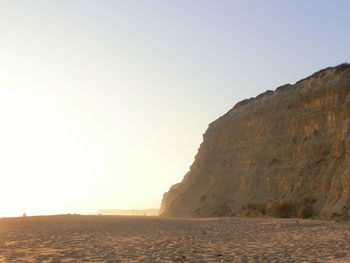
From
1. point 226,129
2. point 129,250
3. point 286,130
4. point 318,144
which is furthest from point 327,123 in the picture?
point 129,250

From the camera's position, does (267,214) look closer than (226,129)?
Yes

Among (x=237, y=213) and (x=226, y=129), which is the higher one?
(x=226, y=129)

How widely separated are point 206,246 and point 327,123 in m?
22.2

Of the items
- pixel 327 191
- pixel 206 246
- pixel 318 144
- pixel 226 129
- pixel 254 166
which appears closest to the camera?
pixel 206 246

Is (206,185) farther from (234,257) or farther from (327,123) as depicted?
(234,257)

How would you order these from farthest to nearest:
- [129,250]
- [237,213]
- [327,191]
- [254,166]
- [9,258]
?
[254,166]
[237,213]
[327,191]
[129,250]
[9,258]

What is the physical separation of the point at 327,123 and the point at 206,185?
54.1 feet

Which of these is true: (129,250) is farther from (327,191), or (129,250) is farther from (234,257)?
(327,191)

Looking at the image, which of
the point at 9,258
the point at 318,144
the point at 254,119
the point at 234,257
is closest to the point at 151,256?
the point at 234,257

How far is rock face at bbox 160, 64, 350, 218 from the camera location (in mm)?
28484

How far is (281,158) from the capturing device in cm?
3459

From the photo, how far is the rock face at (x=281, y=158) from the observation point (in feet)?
93.5

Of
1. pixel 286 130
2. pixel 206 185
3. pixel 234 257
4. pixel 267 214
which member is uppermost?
pixel 286 130

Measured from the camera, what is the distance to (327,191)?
2769 centimetres
